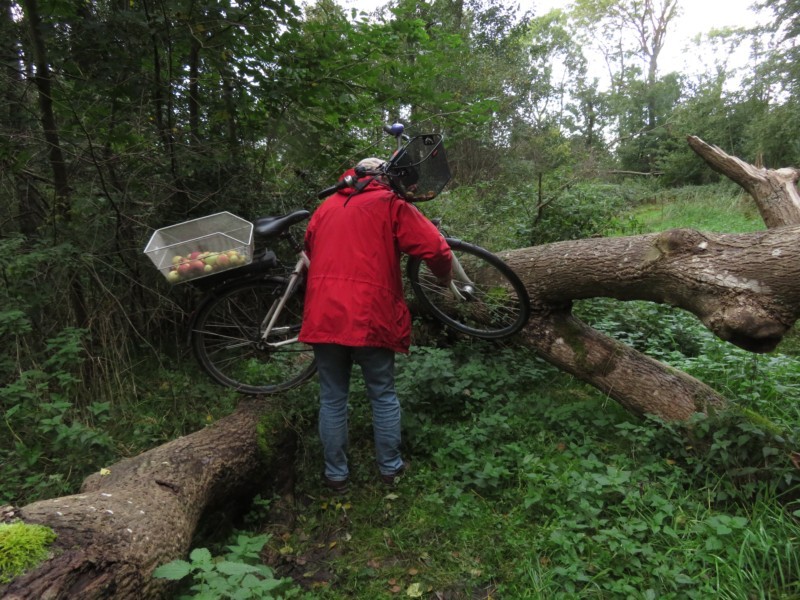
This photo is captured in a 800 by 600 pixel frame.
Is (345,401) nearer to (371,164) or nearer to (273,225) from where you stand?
(273,225)

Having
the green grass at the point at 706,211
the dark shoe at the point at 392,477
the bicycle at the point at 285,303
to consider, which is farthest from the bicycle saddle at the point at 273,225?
the green grass at the point at 706,211

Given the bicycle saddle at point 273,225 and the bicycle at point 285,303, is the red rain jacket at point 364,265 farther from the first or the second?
the bicycle saddle at point 273,225

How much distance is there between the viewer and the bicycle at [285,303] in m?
3.08

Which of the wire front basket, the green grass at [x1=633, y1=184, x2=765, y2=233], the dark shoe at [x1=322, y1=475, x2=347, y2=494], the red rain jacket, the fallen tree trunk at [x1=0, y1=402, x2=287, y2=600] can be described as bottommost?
the dark shoe at [x1=322, y1=475, x2=347, y2=494]

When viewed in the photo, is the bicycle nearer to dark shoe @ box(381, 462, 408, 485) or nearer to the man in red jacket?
the man in red jacket

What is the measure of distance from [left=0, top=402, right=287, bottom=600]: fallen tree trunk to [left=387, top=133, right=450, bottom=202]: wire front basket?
1725 mm

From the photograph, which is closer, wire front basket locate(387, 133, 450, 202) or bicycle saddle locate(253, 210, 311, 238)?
wire front basket locate(387, 133, 450, 202)

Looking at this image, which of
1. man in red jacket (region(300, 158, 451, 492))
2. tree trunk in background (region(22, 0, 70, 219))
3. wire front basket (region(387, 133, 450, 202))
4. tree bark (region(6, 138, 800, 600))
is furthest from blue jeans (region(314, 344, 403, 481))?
tree trunk in background (region(22, 0, 70, 219))

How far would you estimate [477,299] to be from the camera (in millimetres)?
3537

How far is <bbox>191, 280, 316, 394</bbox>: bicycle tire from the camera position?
10.6 ft

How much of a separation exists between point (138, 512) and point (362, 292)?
1.36 m

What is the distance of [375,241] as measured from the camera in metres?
2.50

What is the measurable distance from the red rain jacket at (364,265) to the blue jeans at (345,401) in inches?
5.6

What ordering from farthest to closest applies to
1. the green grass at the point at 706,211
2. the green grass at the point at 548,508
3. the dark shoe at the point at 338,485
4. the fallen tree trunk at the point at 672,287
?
the green grass at the point at 706,211, the dark shoe at the point at 338,485, the fallen tree trunk at the point at 672,287, the green grass at the point at 548,508
